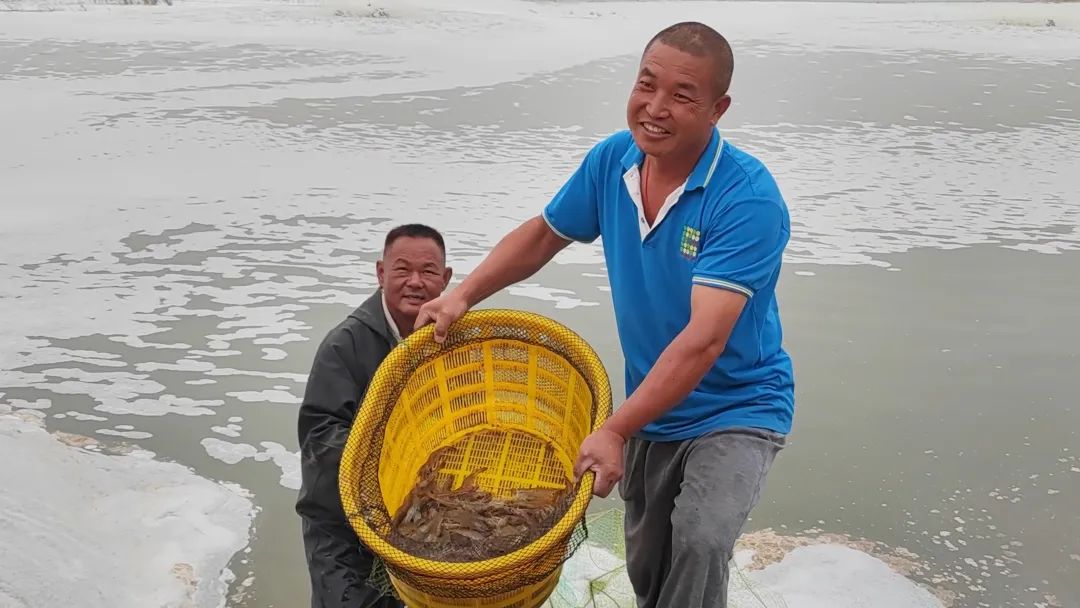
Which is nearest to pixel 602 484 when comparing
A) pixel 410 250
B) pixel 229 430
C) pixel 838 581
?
pixel 410 250

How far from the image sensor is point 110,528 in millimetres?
3322

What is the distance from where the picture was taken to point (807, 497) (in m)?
3.63

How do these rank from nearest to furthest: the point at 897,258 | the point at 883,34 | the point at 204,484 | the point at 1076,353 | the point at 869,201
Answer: the point at 204,484 < the point at 1076,353 < the point at 897,258 < the point at 869,201 < the point at 883,34

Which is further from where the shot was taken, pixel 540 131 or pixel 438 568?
pixel 540 131

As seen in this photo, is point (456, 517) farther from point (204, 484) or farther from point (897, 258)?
point (897, 258)

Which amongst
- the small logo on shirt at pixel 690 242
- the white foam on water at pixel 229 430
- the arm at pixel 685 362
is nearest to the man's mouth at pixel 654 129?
the small logo on shirt at pixel 690 242

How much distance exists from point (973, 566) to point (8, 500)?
126 inches

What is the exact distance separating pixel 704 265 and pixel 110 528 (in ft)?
7.52

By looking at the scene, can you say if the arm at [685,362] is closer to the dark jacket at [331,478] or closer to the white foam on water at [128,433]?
the dark jacket at [331,478]

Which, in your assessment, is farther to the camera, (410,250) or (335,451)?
(410,250)

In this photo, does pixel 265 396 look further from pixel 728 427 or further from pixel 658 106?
pixel 658 106

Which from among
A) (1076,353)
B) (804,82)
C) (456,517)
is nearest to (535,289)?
(1076,353)

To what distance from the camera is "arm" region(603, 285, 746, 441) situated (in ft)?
6.68

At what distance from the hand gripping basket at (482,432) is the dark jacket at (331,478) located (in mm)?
159
